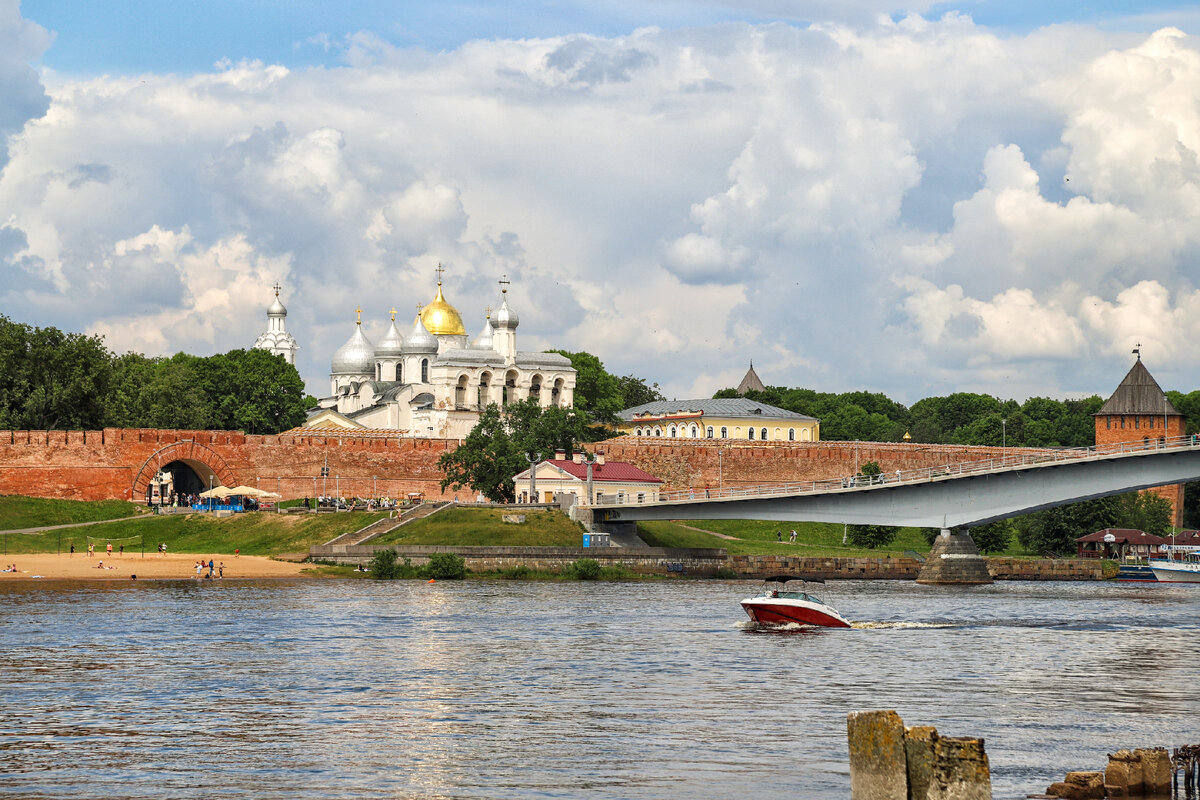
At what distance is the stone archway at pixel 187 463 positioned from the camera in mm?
87688

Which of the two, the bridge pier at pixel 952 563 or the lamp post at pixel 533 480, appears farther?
the lamp post at pixel 533 480

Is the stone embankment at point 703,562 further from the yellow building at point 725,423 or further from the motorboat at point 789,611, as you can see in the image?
the yellow building at point 725,423

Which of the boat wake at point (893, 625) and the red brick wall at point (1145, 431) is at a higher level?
the red brick wall at point (1145, 431)

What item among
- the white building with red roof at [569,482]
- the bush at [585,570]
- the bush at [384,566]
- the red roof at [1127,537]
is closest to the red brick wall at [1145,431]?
the red roof at [1127,537]

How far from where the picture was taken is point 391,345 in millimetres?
125812

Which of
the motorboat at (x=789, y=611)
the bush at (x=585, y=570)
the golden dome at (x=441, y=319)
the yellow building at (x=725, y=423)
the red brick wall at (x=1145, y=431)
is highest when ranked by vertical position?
the golden dome at (x=441, y=319)

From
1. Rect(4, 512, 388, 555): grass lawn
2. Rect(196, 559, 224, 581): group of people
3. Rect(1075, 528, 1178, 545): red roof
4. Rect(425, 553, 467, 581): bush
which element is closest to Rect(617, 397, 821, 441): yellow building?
Rect(1075, 528, 1178, 545): red roof

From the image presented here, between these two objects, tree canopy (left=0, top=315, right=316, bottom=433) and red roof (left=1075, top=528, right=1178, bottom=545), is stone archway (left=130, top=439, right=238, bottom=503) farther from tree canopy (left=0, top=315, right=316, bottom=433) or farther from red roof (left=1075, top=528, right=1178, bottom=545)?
red roof (left=1075, top=528, right=1178, bottom=545)

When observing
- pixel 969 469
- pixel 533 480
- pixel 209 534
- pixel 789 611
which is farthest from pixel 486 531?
pixel 789 611

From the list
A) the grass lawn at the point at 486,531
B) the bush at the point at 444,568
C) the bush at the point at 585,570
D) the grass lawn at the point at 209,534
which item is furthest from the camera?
the grass lawn at the point at 209,534

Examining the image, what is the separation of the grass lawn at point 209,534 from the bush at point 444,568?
7.70m

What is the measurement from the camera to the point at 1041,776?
21.9 meters

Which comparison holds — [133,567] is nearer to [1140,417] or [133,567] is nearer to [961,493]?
[961,493]

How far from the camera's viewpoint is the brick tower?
10238cm
